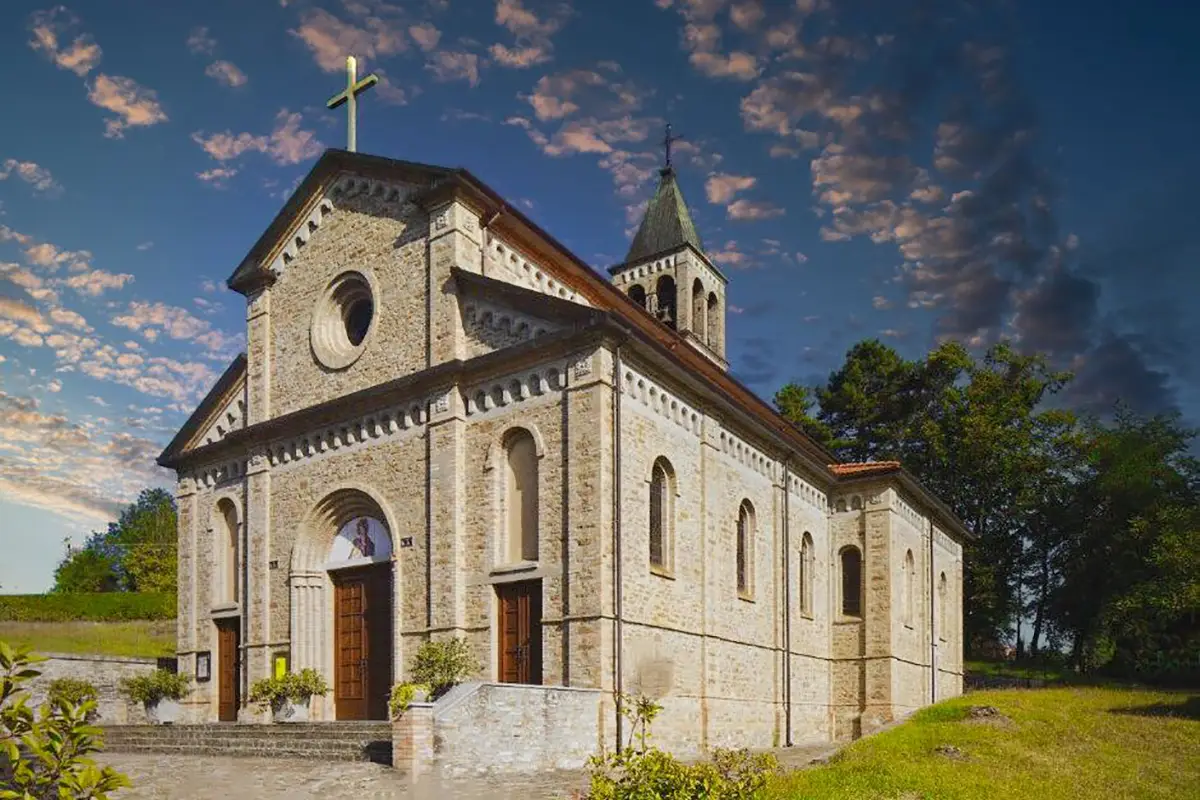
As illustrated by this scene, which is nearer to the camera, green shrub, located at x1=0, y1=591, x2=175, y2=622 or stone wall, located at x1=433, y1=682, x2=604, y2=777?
stone wall, located at x1=433, y1=682, x2=604, y2=777

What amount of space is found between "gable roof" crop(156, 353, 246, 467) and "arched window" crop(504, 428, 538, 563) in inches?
370

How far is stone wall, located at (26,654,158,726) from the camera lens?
2420 cm

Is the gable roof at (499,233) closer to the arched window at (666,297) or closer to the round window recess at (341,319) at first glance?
the round window recess at (341,319)

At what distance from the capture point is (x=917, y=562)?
31484mm

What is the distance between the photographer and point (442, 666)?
1734 cm

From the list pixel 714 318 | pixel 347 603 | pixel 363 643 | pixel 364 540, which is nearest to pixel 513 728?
pixel 363 643

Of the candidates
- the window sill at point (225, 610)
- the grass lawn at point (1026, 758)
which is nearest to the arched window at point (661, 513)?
the grass lawn at point (1026, 758)

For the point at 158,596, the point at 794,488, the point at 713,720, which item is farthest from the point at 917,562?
the point at 158,596

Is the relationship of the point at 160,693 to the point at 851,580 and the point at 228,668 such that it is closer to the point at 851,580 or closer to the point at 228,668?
the point at 228,668

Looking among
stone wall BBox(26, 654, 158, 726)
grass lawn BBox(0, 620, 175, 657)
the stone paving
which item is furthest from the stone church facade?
grass lawn BBox(0, 620, 175, 657)

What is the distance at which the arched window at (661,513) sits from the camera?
1894 centimetres

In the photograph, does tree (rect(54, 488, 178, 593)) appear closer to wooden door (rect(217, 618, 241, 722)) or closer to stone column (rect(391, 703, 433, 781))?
wooden door (rect(217, 618, 241, 722))

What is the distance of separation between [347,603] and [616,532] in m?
7.28

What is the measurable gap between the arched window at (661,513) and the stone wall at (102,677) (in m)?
13.6
